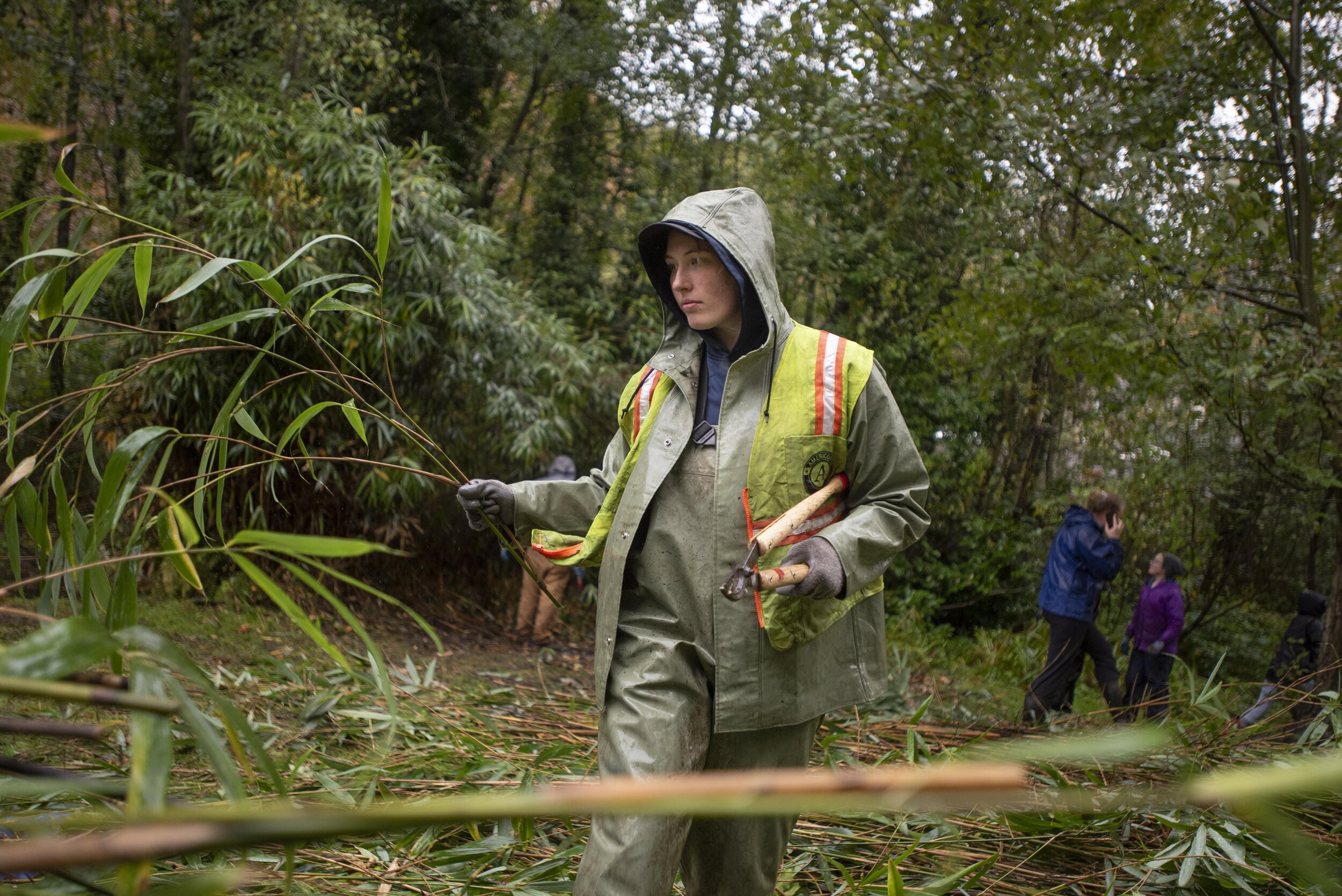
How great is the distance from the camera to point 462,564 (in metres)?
8.40

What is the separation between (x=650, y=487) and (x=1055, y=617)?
4718 millimetres

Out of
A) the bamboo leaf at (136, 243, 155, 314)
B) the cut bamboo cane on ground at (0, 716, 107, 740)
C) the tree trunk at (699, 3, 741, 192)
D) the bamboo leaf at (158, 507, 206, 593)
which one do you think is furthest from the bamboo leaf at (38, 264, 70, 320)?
the tree trunk at (699, 3, 741, 192)

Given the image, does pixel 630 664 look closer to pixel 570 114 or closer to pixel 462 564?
pixel 462 564

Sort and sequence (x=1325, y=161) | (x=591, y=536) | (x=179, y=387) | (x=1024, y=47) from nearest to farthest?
(x=591, y=536)
(x=1325, y=161)
(x=1024, y=47)
(x=179, y=387)

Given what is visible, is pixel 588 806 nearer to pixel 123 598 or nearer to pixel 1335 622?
pixel 123 598

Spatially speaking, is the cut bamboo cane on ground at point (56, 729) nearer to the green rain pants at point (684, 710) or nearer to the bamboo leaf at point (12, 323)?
the bamboo leaf at point (12, 323)

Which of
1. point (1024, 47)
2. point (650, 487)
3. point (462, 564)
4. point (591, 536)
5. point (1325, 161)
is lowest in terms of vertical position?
point (462, 564)

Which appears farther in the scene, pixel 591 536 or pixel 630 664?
pixel 591 536

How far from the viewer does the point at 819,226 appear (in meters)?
9.57

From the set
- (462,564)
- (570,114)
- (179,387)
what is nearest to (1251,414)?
(462,564)

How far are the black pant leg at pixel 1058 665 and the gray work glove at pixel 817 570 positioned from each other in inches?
181

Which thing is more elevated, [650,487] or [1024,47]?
[1024,47]

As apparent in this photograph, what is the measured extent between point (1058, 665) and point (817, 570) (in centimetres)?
480

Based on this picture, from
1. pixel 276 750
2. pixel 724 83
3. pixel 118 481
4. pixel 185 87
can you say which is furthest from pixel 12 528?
pixel 724 83
